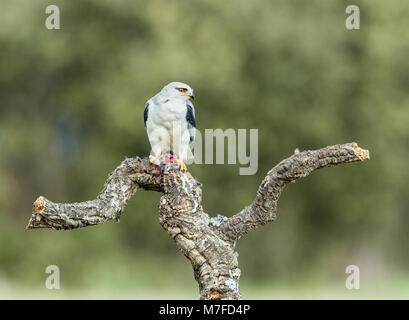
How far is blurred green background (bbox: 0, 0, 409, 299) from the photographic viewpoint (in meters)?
14.5

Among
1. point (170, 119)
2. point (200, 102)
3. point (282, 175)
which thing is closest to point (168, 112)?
point (170, 119)

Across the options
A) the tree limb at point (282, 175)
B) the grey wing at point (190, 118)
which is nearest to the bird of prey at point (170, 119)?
the grey wing at point (190, 118)

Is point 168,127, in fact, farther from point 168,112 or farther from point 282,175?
point 282,175

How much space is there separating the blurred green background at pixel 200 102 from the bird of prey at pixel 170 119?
855 centimetres

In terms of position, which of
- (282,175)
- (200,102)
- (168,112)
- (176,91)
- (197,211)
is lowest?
(197,211)

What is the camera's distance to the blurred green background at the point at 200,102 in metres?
14.5

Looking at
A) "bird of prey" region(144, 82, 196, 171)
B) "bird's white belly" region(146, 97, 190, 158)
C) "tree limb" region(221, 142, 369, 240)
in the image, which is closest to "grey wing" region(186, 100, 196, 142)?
"bird of prey" region(144, 82, 196, 171)

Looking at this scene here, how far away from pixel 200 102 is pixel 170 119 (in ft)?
30.6

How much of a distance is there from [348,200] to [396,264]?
9.47ft

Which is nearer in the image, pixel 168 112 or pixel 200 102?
pixel 168 112

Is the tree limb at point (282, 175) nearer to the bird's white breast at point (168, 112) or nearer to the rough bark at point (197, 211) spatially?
the rough bark at point (197, 211)

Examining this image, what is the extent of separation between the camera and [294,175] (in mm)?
3846

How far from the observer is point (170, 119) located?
5.27m

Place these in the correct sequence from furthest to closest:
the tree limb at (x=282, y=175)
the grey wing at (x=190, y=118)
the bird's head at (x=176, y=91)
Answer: the grey wing at (x=190, y=118)
the bird's head at (x=176, y=91)
the tree limb at (x=282, y=175)
